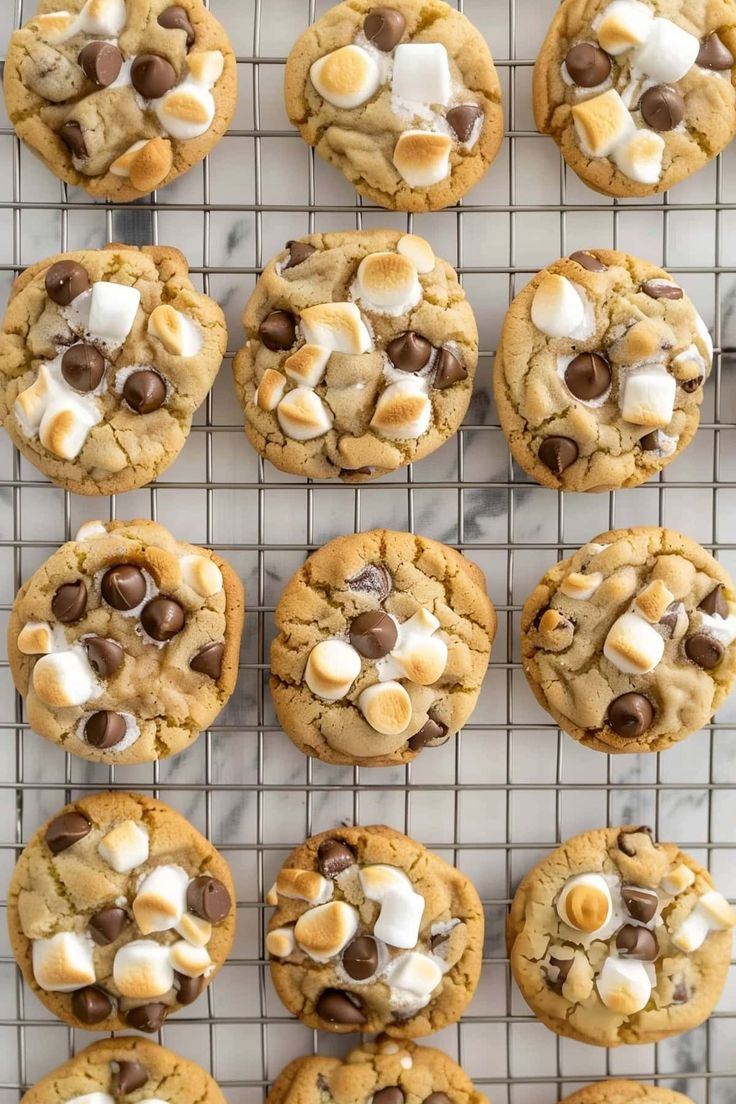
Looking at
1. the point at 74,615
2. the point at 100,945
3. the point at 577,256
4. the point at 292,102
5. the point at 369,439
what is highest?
the point at 292,102

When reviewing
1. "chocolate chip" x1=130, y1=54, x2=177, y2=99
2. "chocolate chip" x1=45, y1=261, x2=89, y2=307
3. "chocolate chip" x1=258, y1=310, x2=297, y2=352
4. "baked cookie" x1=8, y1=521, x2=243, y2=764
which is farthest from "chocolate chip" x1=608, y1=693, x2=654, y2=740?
"chocolate chip" x1=130, y1=54, x2=177, y2=99

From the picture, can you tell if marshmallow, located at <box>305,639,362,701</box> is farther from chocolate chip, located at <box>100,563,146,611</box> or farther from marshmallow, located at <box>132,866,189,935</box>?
marshmallow, located at <box>132,866,189,935</box>

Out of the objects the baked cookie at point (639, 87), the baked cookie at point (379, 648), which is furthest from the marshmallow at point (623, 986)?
the baked cookie at point (639, 87)

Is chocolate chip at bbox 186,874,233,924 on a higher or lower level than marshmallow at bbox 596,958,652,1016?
higher

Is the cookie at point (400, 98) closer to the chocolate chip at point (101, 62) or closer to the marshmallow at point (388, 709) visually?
the chocolate chip at point (101, 62)

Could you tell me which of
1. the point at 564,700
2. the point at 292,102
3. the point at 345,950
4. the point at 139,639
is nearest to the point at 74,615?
the point at 139,639

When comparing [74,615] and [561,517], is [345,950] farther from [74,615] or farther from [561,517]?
[561,517]
